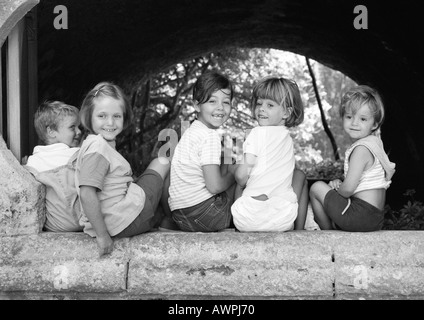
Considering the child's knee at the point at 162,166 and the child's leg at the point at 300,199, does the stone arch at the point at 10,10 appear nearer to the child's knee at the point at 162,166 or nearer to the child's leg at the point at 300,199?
the child's knee at the point at 162,166

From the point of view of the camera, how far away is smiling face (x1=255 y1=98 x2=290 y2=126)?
4.10 meters

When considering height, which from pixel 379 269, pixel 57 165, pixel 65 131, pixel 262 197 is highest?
pixel 65 131

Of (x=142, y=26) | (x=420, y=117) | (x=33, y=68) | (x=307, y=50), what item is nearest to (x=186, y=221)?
(x=33, y=68)

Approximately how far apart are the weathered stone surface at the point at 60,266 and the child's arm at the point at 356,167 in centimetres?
134

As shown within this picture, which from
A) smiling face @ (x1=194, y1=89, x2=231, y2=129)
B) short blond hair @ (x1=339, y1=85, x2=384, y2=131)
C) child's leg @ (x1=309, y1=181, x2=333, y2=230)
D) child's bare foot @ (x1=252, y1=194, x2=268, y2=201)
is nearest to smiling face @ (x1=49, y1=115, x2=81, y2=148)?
smiling face @ (x1=194, y1=89, x2=231, y2=129)

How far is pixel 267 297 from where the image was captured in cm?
366

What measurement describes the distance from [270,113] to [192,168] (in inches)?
23.9

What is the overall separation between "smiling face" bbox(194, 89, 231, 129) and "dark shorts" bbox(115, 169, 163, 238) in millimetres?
458

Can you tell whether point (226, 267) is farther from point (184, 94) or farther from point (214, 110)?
point (184, 94)

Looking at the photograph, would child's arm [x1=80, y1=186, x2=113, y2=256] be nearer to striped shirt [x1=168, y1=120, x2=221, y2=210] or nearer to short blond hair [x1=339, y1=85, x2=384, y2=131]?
striped shirt [x1=168, y1=120, x2=221, y2=210]

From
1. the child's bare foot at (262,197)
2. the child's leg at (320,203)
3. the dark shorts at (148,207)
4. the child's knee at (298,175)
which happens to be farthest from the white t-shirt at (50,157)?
the child's leg at (320,203)

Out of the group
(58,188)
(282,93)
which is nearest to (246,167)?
(282,93)

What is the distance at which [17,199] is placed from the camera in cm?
376

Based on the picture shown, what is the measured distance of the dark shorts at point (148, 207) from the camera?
3756 mm
